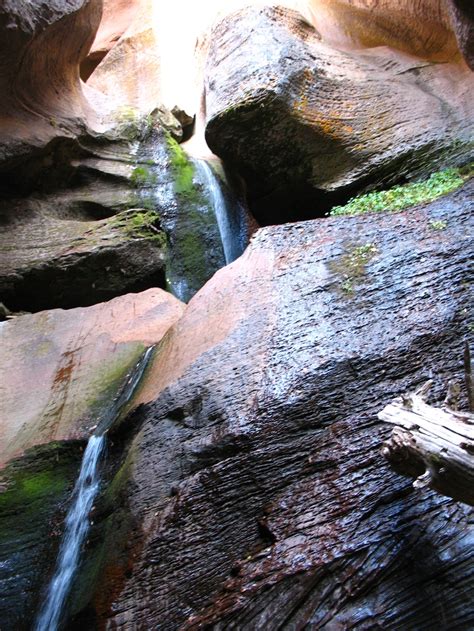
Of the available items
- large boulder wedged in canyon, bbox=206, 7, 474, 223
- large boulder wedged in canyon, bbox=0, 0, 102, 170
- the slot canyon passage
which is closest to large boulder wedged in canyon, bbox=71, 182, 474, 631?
the slot canyon passage

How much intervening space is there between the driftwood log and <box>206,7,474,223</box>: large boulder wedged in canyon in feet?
17.9

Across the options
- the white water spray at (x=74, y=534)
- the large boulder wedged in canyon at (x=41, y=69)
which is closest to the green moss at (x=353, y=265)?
the white water spray at (x=74, y=534)

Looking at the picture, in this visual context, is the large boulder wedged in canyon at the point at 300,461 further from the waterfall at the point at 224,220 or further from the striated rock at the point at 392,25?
the striated rock at the point at 392,25

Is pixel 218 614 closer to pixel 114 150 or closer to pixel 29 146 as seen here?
pixel 29 146

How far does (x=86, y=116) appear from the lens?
35.3 ft

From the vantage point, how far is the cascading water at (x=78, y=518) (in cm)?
457

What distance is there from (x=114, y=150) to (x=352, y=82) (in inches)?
182

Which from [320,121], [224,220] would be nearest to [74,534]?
[224,220]

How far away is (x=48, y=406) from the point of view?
252 inches

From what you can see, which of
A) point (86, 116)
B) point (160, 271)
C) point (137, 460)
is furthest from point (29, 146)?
point (137, 460)

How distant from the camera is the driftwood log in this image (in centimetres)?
274

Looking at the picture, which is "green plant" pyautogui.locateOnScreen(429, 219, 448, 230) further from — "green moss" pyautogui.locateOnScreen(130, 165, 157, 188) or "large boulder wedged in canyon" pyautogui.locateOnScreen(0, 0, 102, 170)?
"large boulder wedged in canyon" pyautogui.locateOnScreen(0, 0, 102, 170)

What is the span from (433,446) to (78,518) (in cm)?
353

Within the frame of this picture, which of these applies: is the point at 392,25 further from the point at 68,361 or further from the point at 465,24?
the point at 68,361
